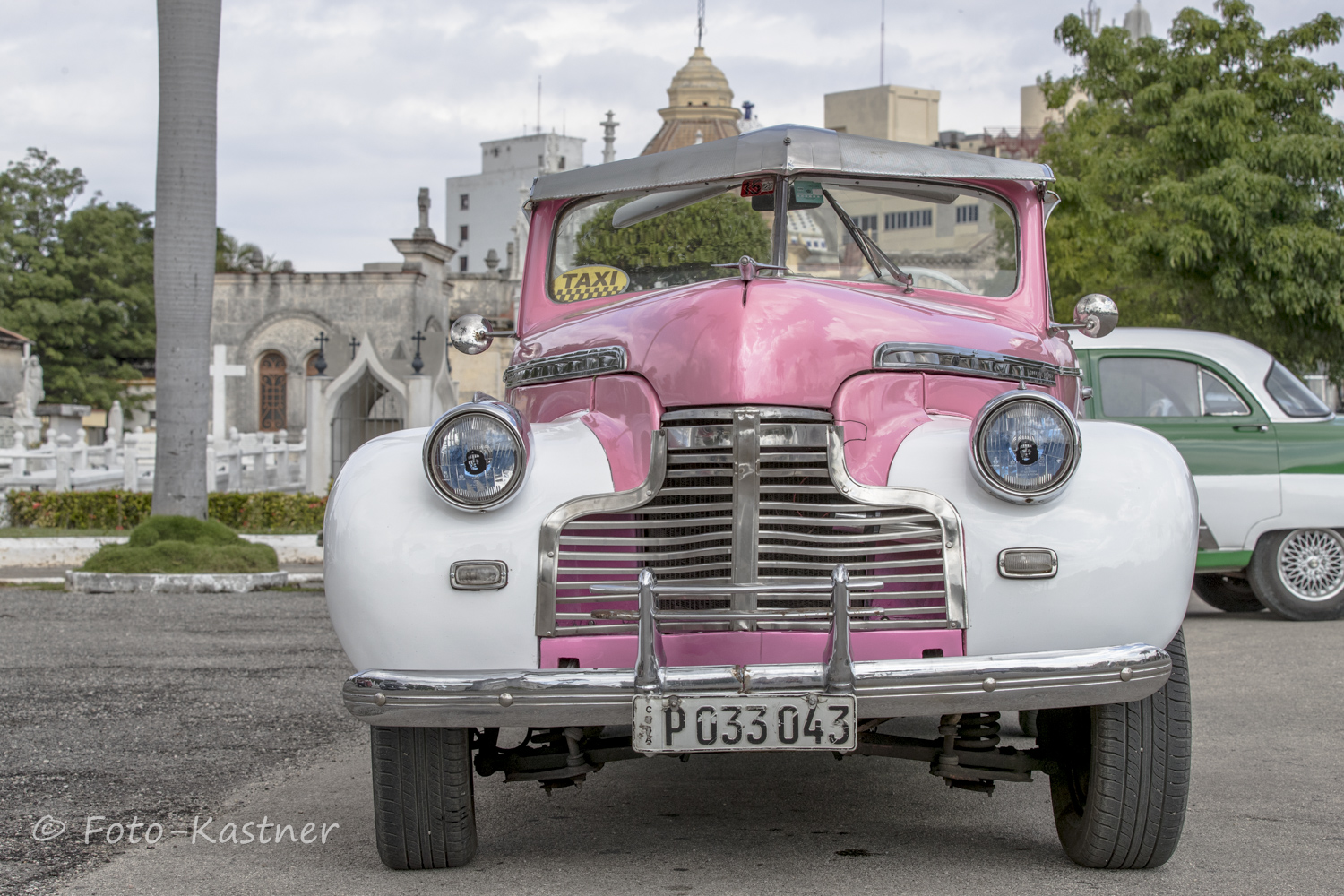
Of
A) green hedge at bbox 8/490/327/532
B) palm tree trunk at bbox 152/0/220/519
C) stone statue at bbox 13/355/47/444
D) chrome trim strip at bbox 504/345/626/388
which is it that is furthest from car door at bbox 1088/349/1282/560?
stone statue at bbox 13/355/47/444

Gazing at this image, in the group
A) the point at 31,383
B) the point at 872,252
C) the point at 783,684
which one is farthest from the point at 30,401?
the point at 783,684

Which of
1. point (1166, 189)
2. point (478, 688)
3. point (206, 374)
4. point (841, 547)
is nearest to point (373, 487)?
point (478, 688)

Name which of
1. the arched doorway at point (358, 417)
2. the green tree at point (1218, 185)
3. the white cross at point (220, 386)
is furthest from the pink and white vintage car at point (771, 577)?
the white cross at point (220, 386)

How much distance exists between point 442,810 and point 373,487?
0.87 m

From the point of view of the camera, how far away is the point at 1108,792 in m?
3.64

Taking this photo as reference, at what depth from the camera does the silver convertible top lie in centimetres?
461

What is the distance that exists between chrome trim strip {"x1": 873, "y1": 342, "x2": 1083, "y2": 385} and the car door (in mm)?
5267

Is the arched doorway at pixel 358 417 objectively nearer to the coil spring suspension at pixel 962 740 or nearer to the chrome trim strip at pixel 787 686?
the coil spring suspension at pixel 962 740

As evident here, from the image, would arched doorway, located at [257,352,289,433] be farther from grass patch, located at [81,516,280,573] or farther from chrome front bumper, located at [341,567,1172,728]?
chrome front bumper, located at [341,567,1172,728]

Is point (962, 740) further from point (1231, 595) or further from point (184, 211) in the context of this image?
point (184, 211)

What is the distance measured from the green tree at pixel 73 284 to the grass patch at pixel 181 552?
36.1 m

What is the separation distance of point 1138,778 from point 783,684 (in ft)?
3.42

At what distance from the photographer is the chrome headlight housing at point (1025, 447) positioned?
353cm

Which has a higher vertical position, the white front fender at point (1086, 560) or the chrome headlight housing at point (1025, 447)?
the chrome headlight housing at point (1025, 447)
